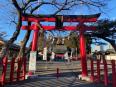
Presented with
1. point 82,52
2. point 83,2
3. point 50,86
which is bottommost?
point 50,86

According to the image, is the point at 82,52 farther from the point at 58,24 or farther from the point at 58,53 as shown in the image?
the point at 58,53

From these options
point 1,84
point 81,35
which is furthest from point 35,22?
point 1,84

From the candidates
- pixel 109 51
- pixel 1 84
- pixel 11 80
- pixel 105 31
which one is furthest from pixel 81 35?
pixel 109 51

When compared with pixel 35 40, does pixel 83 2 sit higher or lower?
higher

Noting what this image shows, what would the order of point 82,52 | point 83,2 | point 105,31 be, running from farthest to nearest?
1. point 105,31
2. point 82,52
3. point 83,2

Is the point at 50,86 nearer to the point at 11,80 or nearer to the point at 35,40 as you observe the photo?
the point at 11,80

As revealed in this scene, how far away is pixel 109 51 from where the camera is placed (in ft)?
300

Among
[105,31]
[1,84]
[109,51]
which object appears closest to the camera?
[1,84]

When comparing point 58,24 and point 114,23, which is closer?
point 58,24

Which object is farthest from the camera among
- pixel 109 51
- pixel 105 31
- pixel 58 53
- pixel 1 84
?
pixel 109 51

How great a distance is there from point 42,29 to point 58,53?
5863 centimetres

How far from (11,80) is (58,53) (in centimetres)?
6530

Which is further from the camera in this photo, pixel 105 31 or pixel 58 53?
pixel 58 53

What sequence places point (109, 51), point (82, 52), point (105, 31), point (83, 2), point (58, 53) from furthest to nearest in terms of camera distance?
point (109, 51) < point (58, 53) < point (105, 31) < point (82, 52) < point (83, 2)
